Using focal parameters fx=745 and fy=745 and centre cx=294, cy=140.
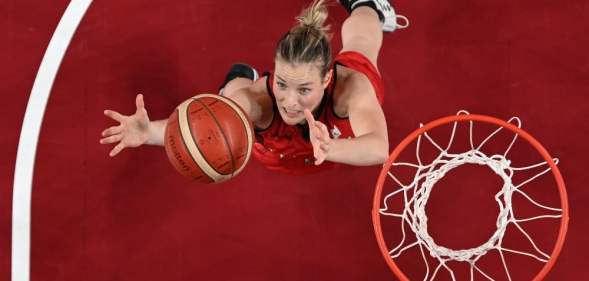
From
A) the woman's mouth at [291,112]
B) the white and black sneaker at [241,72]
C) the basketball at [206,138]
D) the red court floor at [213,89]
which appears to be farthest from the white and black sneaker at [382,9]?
the basketball at [206,138]

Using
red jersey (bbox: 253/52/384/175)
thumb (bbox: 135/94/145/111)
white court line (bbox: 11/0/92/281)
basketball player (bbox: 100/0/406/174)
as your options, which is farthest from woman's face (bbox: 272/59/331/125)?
white court line (bbox: 11/0/92/281)

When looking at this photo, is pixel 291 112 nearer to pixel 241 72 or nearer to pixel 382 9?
pixel 241 72

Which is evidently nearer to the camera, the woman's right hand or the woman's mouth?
the woman's right hand

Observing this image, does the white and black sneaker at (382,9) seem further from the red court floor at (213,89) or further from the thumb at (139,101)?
the thumb at (139,101)

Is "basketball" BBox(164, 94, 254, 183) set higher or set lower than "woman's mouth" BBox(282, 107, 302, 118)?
lower

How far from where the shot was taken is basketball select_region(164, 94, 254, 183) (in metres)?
3.16

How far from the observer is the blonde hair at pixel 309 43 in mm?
3225

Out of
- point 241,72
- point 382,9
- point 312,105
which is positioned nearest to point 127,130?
point 312,105

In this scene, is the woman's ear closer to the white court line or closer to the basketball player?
the basketball player

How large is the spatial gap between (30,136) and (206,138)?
82.2 inches

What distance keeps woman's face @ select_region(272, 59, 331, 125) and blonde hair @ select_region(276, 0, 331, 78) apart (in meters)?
0.03

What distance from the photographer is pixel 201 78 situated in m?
4.90

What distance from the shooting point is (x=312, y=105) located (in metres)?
3.43

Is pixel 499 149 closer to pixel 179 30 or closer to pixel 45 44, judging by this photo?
pixel 179 30
